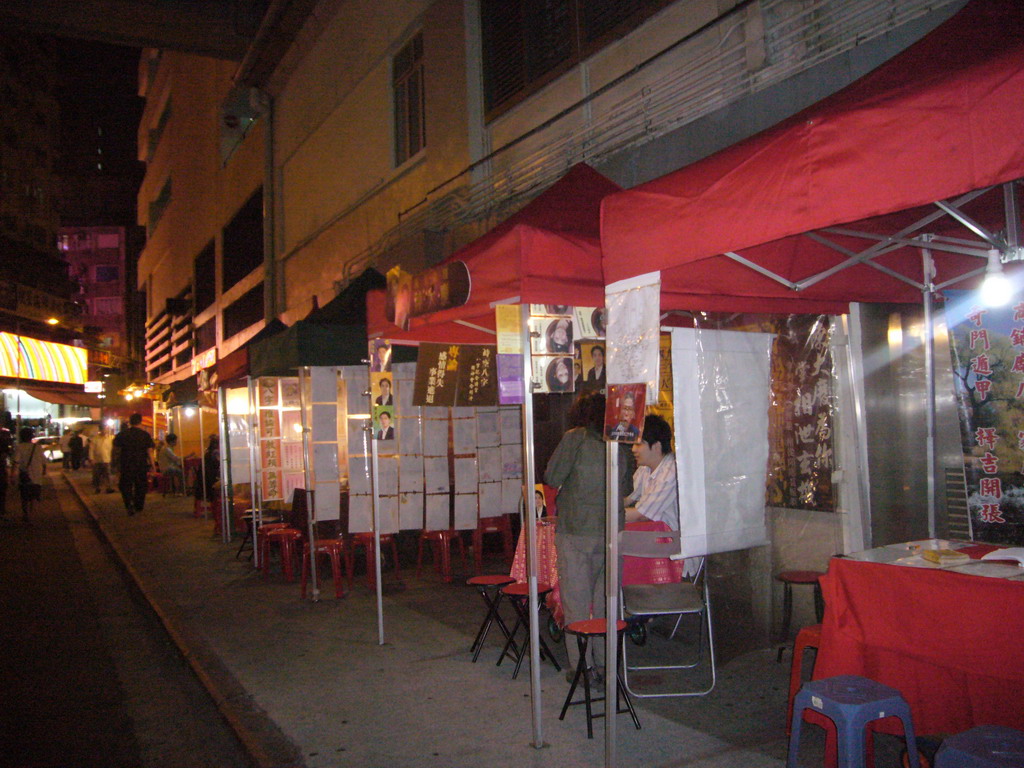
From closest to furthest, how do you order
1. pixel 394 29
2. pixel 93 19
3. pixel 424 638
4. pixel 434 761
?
pixel 434 761 → pixel 424 638 → pixel 394 29 → pixel 93 19

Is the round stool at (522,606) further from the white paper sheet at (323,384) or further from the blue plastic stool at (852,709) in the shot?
the white paper sheet at (323,384)

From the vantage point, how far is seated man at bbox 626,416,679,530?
6.19 m

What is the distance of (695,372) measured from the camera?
489cm

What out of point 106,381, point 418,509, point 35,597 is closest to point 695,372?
point 418,509

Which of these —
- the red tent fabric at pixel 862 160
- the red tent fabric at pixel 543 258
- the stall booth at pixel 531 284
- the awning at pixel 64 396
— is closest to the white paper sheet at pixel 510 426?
the stall booth at pixel 531 284

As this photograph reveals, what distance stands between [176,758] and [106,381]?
111 feet

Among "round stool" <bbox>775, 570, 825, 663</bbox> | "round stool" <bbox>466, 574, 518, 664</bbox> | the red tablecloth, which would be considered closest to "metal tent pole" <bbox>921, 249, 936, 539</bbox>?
"round stool" <bbox>775, 570, 825, 663</bbox>

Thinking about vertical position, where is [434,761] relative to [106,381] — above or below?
below

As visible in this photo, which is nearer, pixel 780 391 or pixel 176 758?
pixel 176 758

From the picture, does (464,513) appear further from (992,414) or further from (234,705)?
(992,414)

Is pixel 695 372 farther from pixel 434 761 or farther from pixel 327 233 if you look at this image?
pixel 327 233

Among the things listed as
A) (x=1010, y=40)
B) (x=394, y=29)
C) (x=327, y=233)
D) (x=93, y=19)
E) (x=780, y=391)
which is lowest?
(x=780, y=391)

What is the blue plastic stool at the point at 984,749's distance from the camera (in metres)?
2.57

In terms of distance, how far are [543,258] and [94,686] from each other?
4.96m
